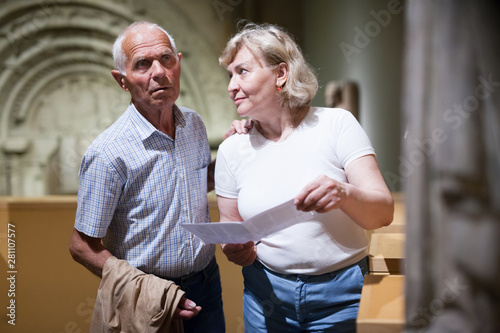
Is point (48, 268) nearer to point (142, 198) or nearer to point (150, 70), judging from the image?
point (142, 198)

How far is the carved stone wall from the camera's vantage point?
236 inches

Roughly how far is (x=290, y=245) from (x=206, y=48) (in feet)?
15.9

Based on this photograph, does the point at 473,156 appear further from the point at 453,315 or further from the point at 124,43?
the point at 124,43

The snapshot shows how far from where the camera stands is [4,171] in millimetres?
6098

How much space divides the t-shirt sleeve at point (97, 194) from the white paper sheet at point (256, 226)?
38 cm

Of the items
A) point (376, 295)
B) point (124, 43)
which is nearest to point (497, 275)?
point (376, 295)

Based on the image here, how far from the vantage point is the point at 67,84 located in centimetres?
645

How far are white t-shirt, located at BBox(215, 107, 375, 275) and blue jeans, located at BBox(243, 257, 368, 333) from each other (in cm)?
3

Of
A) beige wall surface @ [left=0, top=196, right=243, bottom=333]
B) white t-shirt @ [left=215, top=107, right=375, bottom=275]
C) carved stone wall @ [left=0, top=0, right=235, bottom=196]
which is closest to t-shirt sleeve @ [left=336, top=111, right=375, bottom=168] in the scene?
white t-shirt @ [left=215, top=107, right=375, bottom=275]

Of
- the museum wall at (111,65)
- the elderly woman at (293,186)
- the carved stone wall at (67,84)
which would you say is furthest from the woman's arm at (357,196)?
the carved stone wall at (67,84)

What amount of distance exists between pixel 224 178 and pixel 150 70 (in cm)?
50

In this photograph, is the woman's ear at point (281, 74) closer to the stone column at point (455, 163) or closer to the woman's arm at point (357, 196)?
the woman's arm at point (357, 196)

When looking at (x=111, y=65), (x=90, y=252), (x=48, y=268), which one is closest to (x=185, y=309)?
(x=90, y=252)

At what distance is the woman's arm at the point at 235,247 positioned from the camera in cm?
176
